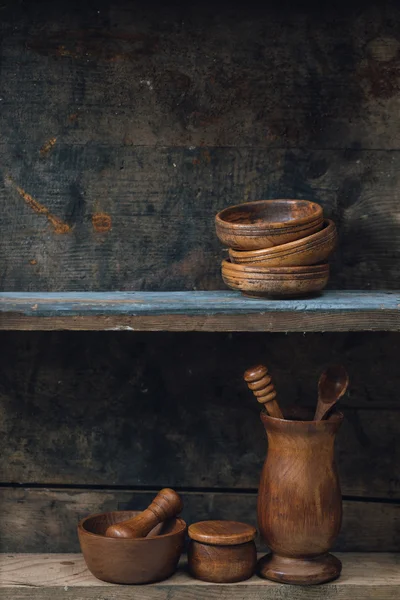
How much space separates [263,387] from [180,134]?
47 cm

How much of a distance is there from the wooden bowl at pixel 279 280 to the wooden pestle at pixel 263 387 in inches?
4.8

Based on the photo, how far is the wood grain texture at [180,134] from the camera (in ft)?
5.82

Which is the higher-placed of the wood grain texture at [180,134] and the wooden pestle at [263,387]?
the wood grain texture at [180,134]

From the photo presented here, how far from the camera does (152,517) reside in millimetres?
1667

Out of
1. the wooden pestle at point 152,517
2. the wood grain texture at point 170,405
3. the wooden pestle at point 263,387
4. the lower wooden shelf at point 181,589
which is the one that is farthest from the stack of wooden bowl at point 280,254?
the lower wooden shelf at point 181,589

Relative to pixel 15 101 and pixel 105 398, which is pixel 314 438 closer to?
pixel 105 398

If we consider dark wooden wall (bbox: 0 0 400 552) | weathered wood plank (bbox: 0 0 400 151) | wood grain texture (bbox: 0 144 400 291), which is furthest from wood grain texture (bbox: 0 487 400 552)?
weathered wood plank (bbox: 0 0 400 151)

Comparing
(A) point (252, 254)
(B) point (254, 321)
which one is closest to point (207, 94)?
(A) point (252, 254)

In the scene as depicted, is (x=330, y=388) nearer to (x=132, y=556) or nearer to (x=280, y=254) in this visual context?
(x=280, y=254)

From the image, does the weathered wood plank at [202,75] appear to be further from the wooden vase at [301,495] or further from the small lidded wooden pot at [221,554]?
the small lidded wooden pot at [221,554]

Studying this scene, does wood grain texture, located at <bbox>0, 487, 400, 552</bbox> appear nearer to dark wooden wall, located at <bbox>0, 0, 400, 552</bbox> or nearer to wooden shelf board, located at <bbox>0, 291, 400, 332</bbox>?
dark wooden wall, located at <bbox>0, 0, 400, 552</bbox>

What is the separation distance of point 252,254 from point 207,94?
0.34m

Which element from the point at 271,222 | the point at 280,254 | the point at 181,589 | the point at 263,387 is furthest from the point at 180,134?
the point at 181,589

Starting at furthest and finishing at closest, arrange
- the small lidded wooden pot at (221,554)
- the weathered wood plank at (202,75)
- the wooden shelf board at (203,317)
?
the weathered wood plank at (202,75) → the small lidded wooden pot at (221,554) → the wooden shelf board at (203,317)
